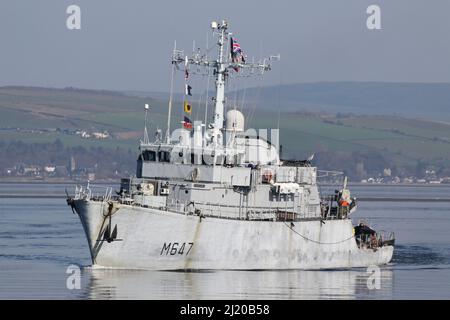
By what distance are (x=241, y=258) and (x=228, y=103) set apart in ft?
27.1

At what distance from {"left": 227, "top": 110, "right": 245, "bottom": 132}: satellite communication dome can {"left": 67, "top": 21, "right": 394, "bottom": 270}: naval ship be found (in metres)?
0.05

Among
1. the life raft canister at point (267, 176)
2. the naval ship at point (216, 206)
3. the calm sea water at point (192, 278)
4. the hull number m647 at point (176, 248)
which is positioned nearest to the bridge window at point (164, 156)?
the naval ship at point (216, 206)

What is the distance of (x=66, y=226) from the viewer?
8412 cm

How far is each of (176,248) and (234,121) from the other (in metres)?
8.38

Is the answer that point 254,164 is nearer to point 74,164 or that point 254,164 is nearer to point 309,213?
point 309,213

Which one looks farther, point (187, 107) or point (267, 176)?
point (267, 176)

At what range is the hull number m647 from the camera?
52.4 meters

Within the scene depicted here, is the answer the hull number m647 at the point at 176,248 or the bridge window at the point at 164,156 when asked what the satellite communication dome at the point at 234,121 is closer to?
the bridge window at the point at 164,156

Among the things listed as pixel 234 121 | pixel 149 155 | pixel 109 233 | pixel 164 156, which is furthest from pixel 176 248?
pixel 234 121

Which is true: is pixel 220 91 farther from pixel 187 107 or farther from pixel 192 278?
pixel 192 278

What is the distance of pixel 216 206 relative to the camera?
180 ft

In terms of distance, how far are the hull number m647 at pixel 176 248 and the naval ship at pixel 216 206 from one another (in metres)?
0.05
